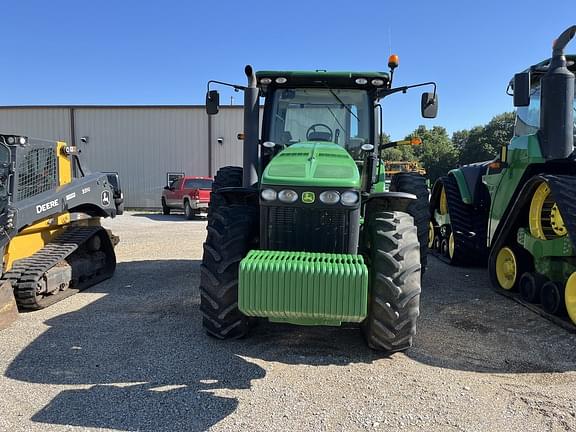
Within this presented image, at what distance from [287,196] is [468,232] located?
4925 millimetres

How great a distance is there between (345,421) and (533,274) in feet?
11.8

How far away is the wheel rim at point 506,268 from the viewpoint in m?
6.12

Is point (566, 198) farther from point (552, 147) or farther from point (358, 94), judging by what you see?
point (358, 94)

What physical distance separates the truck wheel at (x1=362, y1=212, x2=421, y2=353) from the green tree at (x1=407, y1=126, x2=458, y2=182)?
4338 centimetres

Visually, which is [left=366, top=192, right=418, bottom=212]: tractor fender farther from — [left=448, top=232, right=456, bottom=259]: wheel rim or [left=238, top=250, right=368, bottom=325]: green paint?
[left=448, top=232, right=456, bottom=259]: wheel rim

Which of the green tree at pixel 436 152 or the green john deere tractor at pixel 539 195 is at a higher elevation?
the green tree at pixel 436 152

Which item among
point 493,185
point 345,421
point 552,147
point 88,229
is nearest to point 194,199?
point 88,229

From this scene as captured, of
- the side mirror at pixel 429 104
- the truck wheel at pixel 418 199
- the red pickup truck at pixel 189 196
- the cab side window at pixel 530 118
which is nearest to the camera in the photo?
the side mirror at pixel 429 104

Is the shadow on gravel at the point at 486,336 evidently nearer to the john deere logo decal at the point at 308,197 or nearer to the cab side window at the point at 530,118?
the john deere logo decal at the point at 308,197

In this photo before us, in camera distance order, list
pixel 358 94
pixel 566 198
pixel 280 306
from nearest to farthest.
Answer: pixel 280 306, pixel 566 198, pixel 358 94

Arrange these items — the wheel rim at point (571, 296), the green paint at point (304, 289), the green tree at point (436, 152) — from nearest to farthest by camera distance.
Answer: the green paint at point (304, 289), the wheel rim at point (571, 296), the green tree at point (436, 152)

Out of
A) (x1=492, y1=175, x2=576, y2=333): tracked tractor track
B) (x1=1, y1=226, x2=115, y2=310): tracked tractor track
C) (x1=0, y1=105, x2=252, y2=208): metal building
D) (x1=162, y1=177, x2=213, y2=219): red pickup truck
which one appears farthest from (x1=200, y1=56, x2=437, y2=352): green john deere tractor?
(x1=0, y1=105, x2=252, y2=208): metal building

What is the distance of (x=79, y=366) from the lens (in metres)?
3.81

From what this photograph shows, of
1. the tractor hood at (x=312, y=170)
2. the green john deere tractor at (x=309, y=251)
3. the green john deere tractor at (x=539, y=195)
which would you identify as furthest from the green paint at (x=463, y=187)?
the tractor hood at (x=312, y=170)
